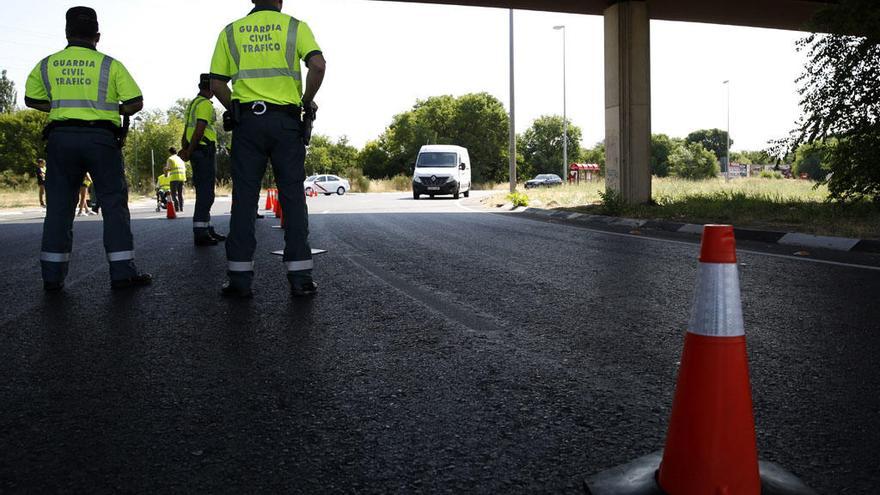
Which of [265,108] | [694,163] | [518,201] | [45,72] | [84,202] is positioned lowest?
[518,201]

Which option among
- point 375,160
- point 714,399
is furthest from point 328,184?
point 714,399

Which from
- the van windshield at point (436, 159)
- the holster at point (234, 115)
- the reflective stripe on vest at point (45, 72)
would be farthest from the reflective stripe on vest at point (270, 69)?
the van windshield at point (436, 159)

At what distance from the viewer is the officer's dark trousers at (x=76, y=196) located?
563 cm

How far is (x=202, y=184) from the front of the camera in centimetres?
918

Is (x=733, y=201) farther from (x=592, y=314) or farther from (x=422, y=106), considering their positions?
(x=422, y=106)

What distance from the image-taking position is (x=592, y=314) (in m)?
4.65

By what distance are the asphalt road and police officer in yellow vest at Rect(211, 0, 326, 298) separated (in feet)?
1.17

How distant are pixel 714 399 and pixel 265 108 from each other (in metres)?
3.97

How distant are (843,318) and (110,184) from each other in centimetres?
535

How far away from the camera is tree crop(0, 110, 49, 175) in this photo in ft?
228

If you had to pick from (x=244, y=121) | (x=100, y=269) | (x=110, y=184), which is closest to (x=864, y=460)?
(x=244, y=121)

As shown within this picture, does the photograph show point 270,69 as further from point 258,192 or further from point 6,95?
point 6,95

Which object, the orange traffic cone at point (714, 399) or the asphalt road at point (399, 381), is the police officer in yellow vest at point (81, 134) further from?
the orange traffic cone at point (714, 399)

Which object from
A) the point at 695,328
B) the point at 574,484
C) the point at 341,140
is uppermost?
the point at 341,140
